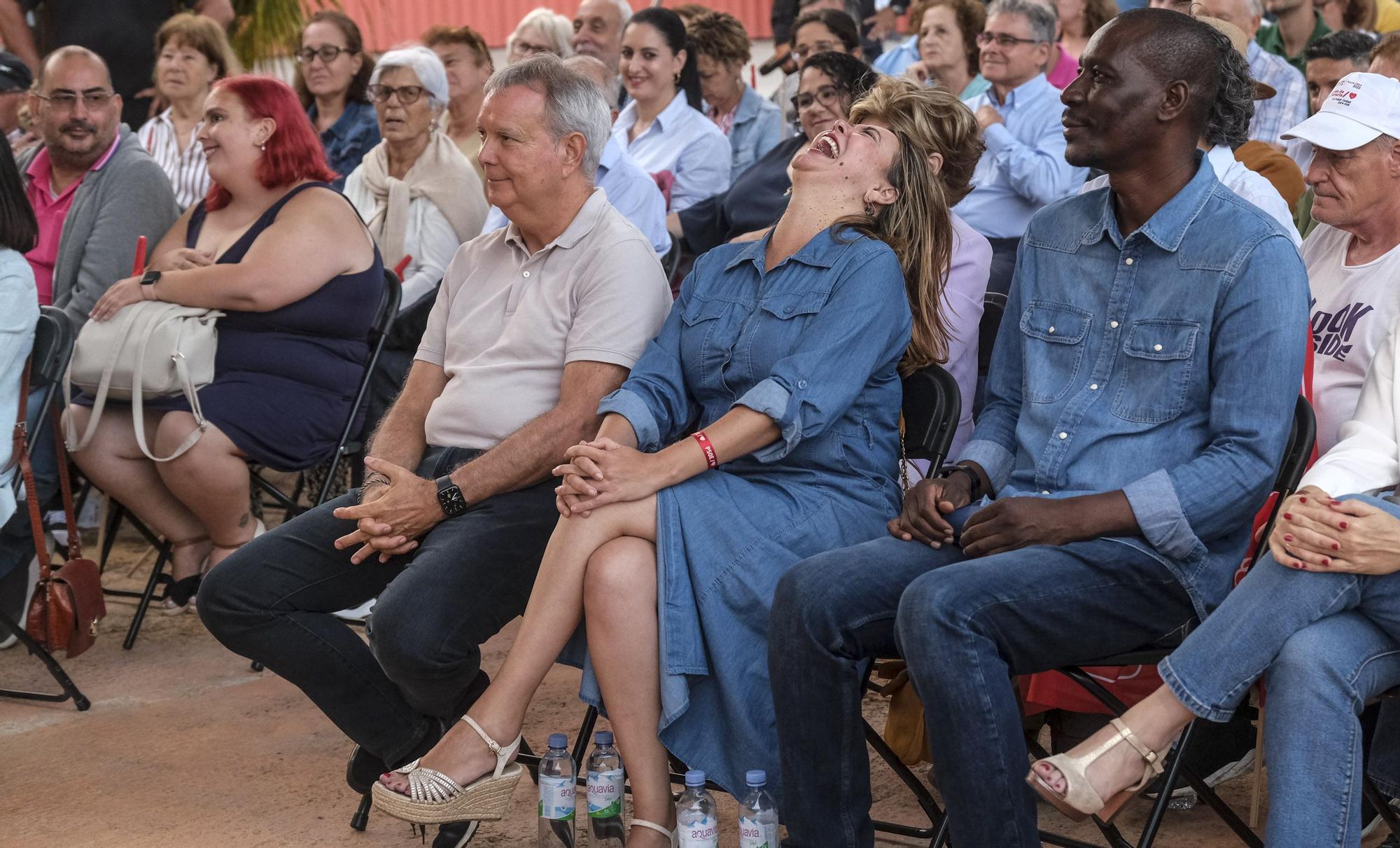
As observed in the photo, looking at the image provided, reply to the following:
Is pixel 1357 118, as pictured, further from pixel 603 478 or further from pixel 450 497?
pixel 450 497

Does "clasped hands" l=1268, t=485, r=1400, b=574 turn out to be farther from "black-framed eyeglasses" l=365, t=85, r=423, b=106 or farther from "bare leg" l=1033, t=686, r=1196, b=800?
"black-framed eyeglasses" l=365, t=85, r=423, b=106

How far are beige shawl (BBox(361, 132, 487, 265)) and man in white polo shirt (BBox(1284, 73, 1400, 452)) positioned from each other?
323 cm

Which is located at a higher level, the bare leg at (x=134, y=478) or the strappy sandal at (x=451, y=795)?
the strappy sandal at (x=451, y=795)

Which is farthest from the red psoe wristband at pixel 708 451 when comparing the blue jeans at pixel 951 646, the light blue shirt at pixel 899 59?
the light blue shirt at pixel 899 59

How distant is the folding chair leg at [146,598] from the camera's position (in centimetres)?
461

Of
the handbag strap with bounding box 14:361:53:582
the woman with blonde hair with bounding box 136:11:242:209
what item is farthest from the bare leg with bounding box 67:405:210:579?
the woman with blonde hair with bounding box 136:11:242:209

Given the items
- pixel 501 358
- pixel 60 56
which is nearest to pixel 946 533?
pixel 501 358

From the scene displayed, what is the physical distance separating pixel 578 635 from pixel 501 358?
0.74 meters

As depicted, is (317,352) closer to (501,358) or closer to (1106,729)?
(501,358)

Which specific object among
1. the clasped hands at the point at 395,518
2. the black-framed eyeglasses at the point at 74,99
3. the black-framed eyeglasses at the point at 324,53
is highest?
the black-framed eyeglasses at the point at 74,99

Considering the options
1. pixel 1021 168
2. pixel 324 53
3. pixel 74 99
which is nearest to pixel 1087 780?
pixel 1021 168

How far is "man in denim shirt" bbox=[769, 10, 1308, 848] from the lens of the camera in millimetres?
2477

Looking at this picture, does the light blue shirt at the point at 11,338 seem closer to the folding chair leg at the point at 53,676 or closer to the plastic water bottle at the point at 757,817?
the folding chair leg at the point at 53,676

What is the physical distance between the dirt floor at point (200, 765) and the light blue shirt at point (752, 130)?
294 cm
